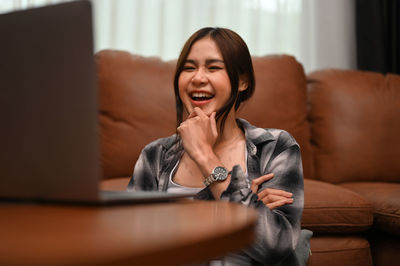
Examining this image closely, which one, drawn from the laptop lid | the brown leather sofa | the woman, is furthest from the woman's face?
the laptop lid

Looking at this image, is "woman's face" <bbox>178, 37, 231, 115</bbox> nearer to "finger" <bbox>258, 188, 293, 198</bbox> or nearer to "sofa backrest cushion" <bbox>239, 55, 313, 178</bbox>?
"finger" <bbox>258, 188, 293, 198</bbox>

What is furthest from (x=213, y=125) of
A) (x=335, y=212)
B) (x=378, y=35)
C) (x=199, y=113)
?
(x=378, y=35)

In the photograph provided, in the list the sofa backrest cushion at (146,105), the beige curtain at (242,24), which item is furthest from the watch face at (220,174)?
the beige curtain at (242,24)

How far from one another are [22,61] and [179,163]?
2.71 ft

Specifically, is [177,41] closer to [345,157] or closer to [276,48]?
[276,48]

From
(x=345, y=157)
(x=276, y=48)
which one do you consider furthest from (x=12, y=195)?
(x=276, y=48)

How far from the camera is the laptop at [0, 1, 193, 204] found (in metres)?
0.58

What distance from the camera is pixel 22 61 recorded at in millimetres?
653

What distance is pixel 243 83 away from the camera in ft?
4.82

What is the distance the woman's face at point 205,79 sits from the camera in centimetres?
139

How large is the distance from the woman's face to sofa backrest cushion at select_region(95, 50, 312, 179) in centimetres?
62

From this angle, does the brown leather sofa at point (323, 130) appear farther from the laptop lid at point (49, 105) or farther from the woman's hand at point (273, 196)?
the laptop lid at point (49, 105)

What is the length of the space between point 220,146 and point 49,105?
852mm

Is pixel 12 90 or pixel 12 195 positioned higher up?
pixel 12 90
